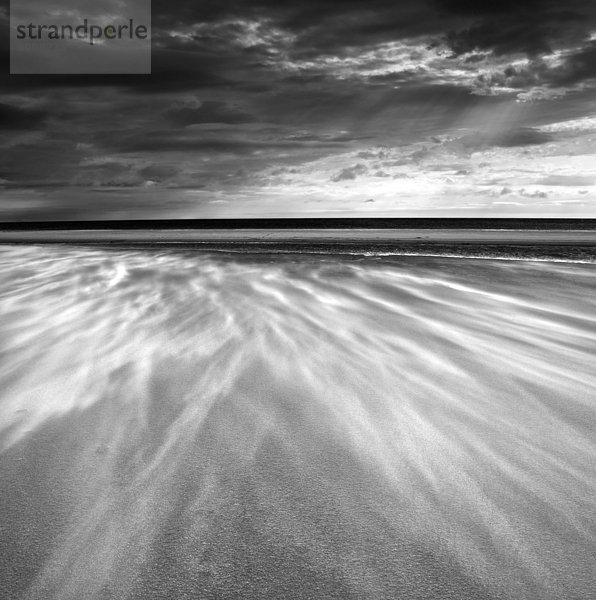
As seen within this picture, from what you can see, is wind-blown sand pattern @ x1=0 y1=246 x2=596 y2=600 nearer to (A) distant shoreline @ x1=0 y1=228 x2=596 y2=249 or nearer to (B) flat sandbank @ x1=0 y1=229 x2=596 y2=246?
(A) distant shoreline @ x1=0 y1=228 x2=596 y2=249

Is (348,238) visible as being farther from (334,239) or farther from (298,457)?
(298,457)

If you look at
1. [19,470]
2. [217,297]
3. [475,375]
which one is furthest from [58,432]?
[217,297]

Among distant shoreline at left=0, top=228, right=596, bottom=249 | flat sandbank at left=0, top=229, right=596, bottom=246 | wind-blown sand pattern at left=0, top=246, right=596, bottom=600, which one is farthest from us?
flat sandbank at left=0, top=229, right=596, bottom=246

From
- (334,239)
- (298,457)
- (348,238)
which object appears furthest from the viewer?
(348,238)

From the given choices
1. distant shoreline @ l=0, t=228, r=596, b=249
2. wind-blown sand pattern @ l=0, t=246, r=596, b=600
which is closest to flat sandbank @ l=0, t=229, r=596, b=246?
distant shoreline @ l=0, t=228, r=596, b=249

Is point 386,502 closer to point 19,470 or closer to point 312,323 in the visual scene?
point 19,470

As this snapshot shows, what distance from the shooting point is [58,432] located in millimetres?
2611

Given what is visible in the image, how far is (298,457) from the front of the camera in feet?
7.63

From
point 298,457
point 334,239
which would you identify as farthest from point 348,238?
point 298,457

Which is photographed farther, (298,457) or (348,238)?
(348,238)

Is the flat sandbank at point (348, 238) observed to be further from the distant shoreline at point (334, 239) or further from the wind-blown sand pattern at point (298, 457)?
the wind-blown sand pattern at point (298, 457)

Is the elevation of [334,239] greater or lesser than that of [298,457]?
greater

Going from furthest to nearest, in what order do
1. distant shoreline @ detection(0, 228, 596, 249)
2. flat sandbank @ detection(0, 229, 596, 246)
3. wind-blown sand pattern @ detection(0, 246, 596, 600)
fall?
flat sandbank @ detection(0, 229, 596, 246)
distant shoreline @ detection(0, 228, 596, 249)
wind-blown sand pattern @ detection(0, 246, 596, 600)

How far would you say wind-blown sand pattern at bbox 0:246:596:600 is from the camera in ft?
5.32
